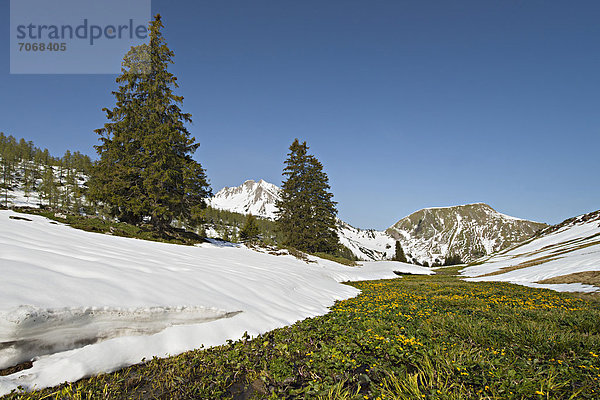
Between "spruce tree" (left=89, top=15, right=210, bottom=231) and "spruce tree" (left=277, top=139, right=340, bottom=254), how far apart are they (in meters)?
14.7

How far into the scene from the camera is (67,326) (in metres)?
3.61

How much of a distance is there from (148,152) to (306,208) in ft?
68.2

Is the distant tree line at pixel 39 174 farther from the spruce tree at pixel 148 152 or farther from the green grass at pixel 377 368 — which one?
the green grass at pixel 377 368

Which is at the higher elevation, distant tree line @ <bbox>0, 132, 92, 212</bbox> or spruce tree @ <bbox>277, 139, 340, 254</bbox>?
distant tree line @ <bbox>0, 132, 92, 212</bbox>

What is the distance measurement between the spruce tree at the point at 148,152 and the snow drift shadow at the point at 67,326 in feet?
58.5

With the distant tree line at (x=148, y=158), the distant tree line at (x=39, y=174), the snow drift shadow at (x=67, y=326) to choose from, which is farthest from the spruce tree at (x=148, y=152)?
the distant tree line at (x=39, y=174)

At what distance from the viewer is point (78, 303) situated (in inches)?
151

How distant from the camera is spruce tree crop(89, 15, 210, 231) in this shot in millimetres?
21031

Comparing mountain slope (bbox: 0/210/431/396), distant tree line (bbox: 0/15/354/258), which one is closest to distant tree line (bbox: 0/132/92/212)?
distant tree line (bbox: 0/15/354/258)

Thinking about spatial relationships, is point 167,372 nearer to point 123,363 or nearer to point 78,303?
point 123,363

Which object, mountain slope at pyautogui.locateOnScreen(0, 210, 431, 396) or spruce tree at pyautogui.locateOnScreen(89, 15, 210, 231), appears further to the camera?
spruce tree at pyautogui.locateOnScreen(89, 15, 210, 231)

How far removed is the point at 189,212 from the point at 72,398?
21809 mm

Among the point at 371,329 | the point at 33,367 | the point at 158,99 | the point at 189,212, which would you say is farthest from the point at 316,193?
the point at 33,367

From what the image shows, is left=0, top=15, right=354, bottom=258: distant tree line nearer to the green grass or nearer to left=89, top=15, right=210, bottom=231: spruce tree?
left=89, top=15, right=210, bottom=231: spruce tree
